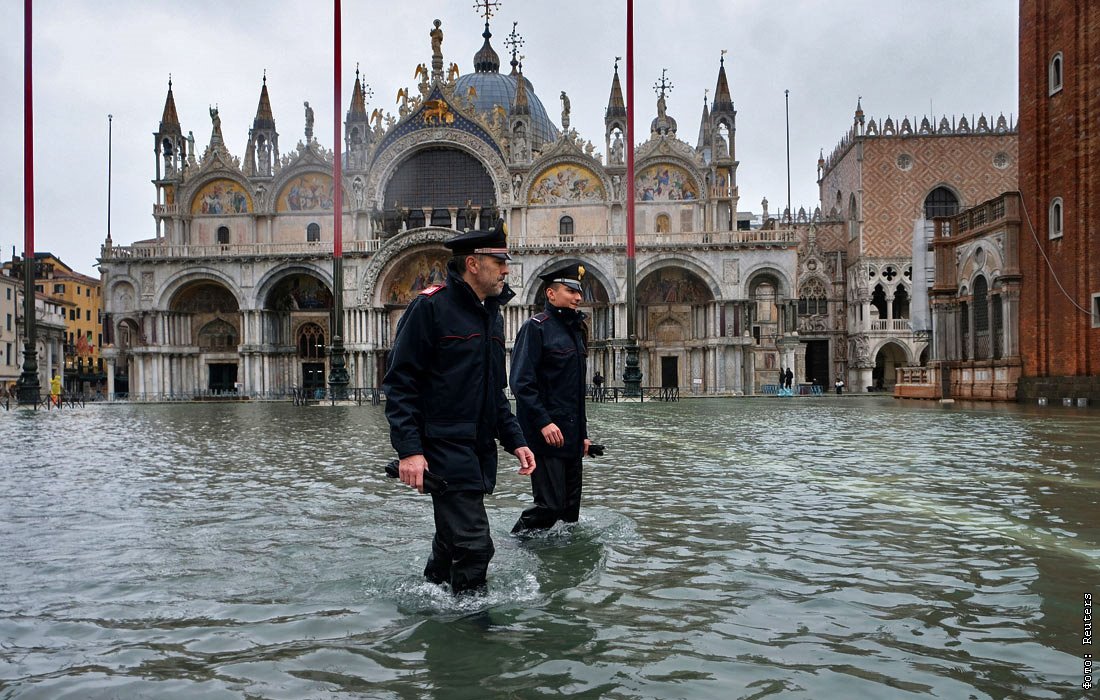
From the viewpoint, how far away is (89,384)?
228 feet

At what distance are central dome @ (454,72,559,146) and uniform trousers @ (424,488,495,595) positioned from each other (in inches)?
2003

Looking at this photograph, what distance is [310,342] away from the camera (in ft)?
152

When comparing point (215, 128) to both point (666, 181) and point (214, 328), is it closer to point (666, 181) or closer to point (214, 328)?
point (214, 328)

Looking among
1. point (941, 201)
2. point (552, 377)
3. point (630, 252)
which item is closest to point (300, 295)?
point (630, 252)

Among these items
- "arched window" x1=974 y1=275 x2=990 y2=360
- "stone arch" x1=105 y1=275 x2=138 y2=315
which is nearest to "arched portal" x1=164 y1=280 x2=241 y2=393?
"stone arch" x1=105 y1=275 x2=138 y2=315

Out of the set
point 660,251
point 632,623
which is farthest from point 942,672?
point 660,251

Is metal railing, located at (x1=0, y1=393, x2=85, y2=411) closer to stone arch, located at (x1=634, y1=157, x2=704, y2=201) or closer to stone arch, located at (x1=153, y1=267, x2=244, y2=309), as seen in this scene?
stone arch, located at (x1=153, y1=267, x2=244, y2=309)

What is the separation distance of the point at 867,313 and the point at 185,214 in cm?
3665

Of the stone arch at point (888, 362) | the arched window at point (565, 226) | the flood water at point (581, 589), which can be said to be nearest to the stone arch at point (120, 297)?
the arched window at point (565, 226)

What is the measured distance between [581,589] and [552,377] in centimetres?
170

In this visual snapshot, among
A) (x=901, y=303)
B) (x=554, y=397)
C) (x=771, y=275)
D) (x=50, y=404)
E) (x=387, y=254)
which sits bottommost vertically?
(x=50, y=404)

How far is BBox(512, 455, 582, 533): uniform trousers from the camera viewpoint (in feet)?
18.1

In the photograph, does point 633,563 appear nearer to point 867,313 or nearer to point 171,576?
point 171,576

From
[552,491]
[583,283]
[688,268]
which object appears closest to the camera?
[552,491]
